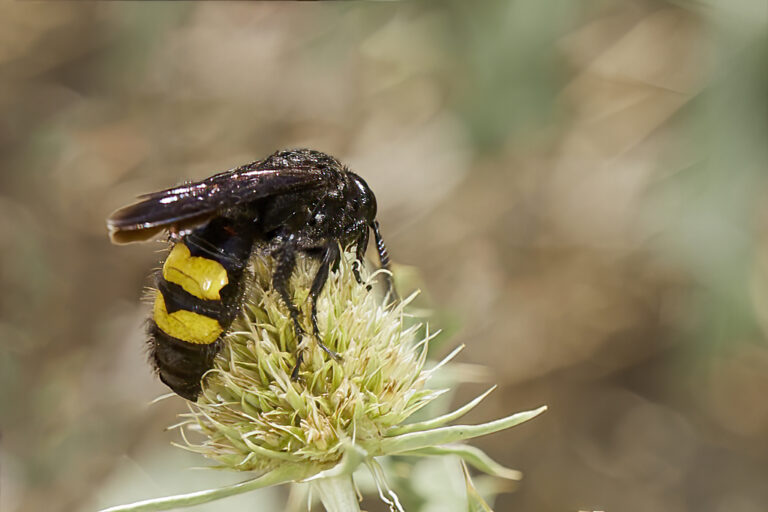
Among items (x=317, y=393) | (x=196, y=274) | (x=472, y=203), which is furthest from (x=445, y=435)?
(x=472, y=203)

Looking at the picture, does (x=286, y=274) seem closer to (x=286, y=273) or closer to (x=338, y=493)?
(x=286, y=273)

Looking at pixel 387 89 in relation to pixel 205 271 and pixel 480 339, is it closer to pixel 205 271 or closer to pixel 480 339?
pixel 480 339

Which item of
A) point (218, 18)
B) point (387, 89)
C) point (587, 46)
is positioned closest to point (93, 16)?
point (218, 18)

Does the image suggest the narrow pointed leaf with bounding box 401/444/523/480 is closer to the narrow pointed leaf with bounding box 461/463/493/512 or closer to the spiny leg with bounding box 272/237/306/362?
the narrow pointed leaf with bounding box 461/463/493/512

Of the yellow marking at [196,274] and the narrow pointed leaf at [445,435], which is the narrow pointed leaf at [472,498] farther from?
the yellow marking at [196,274]

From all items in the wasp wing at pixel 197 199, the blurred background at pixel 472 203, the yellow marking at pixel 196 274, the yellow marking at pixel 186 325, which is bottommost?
the blurred background at pixel 472 203

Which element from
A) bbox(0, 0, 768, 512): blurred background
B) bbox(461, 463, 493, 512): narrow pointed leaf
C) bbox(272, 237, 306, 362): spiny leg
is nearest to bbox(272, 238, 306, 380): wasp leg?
bbox(272, 237, 306, 362): spiny leg

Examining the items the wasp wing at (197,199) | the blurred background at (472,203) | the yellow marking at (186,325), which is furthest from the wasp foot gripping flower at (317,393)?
the blurred background at (472,203)
